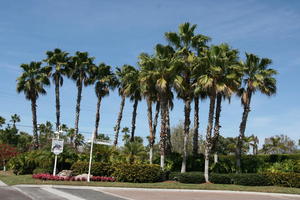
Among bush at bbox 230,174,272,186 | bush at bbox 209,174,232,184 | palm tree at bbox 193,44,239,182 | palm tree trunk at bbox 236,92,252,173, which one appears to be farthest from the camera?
palm tree trunk at bbox 236,92,252,173

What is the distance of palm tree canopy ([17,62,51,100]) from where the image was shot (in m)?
36.9

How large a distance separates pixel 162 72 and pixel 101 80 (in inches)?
616

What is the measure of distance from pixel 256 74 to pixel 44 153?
65.0ft

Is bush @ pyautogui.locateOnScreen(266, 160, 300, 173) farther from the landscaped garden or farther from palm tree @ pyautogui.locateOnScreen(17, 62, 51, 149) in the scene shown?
palm tree @ pyautogui.locateOnScreen(17, 62, 51, 149)

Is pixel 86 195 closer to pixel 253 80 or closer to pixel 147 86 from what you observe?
pixel 147 86

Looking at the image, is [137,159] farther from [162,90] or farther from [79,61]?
[79,61]

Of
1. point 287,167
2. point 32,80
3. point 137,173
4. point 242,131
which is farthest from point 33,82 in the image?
point 287,167

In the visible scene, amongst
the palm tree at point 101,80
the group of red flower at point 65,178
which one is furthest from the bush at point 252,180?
the palm tree at point 101,80

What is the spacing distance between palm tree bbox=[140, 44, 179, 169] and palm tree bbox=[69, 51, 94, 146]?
13971 mm

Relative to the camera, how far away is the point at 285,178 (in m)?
22.8

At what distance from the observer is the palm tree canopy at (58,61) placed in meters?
38.0

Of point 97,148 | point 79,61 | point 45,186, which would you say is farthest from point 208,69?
point 79,61

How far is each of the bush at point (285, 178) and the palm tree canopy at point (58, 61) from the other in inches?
1023

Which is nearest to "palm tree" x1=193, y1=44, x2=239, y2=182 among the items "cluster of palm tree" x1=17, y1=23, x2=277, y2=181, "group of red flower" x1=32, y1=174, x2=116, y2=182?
"cluster of palm tree" x1=17, y1=23, x2=277, y2=181
